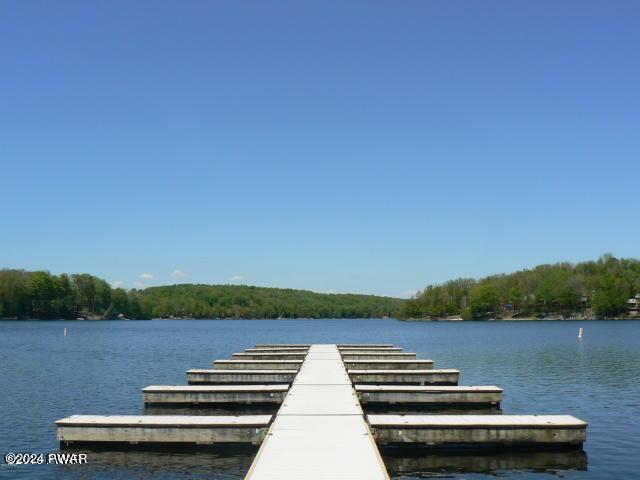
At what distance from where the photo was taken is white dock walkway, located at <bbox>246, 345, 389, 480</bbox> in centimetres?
1098

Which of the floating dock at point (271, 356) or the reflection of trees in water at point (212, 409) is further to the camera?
the floating dock at point (271, 356)

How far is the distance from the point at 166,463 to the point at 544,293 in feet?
476

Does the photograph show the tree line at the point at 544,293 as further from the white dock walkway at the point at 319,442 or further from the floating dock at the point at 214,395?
the white dock walkway at the point at 319,442

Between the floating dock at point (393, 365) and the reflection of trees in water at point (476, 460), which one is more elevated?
the floating dock at point (393, 365)

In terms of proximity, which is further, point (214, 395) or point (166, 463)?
point (214, 395)

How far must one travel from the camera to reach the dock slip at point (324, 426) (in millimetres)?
11883

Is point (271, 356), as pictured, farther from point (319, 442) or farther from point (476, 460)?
point (319, 442)

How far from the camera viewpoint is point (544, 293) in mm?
147500

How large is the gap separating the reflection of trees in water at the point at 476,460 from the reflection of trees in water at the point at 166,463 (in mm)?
3725

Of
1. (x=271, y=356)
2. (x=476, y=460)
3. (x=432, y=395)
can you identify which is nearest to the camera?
(x=476, y=460)

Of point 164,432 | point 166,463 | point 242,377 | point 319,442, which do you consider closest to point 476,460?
point 319,442

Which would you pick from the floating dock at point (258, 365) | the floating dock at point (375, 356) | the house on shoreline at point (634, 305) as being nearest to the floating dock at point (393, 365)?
the floating dock at point (258, 365)

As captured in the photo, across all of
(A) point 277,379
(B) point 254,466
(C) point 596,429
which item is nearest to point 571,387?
(C) point 596,429

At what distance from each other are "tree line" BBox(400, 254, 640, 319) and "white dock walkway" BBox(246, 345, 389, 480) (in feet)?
449
